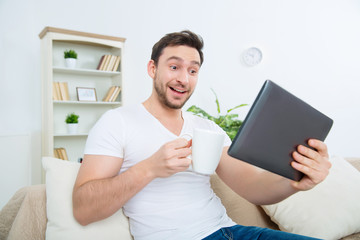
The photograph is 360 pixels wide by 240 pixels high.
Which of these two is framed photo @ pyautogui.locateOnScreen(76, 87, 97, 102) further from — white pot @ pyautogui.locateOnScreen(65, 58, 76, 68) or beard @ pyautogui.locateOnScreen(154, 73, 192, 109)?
beard @ pyautogui.locateOnScreen(154, 73, 192, 109)

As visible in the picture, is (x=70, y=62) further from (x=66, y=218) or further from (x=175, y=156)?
(x=175, y=156)

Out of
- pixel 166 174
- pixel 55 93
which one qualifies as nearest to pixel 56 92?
pixel 55 93

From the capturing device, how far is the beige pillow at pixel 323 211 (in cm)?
125

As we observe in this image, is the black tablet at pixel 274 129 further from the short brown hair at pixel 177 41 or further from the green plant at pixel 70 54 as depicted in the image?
the green plant at pixel 70 54

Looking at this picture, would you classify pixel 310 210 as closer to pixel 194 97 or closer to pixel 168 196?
pixel 168 196

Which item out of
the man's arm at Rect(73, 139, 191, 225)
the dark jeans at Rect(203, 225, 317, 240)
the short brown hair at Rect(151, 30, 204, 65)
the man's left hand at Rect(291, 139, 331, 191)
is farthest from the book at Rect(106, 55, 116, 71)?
the man's left hand at Rect(291, 139, 331, 191)

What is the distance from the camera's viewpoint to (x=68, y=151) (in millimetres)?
3143

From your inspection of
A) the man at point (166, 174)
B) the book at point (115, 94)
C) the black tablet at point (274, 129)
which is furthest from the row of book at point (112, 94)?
the black tablet at point (274, 129)

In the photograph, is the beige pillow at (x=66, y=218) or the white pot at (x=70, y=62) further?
the white pot at (x=70, y=62)

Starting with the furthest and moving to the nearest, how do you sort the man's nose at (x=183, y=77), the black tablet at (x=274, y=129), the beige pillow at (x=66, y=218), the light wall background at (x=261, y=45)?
1. the light wall background at (x=261, y=45)
2. the man's nose at (x=183, y=77)
3. the beige pillow at (x=66, y=218)
4. the black tablet at (x=274, y=129)

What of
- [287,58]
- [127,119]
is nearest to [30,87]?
[127,119]

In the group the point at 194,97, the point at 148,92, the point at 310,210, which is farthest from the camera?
the point at 194,97

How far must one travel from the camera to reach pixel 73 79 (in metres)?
3.14

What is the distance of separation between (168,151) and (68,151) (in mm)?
2653
